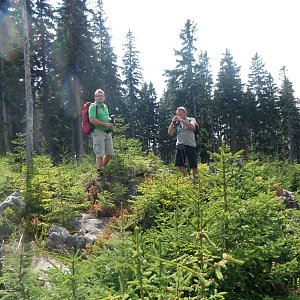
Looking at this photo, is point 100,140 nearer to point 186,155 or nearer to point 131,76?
point 186,155

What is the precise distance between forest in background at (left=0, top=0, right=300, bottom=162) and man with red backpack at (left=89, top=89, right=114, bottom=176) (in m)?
1.54

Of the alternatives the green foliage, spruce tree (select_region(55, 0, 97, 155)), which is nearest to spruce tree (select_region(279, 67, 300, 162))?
spruce tree (select_region(55, 0, 97, 155))

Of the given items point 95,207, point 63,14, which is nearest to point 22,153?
point 95,207

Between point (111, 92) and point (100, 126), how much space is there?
85.3ft

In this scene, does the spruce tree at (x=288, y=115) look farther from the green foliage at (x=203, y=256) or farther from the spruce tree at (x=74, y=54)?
the green foliage at (x=203, y=256)

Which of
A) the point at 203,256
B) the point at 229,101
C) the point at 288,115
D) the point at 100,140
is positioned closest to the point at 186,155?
the point at 100,140

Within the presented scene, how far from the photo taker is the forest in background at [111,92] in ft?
74.0

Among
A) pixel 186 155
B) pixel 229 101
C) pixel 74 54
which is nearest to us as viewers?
pixel 186 155

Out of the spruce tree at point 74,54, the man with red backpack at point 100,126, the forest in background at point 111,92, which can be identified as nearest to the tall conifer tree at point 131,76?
the forest in background at point 111,92

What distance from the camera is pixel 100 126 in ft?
26.1

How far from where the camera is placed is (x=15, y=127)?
26.2 m

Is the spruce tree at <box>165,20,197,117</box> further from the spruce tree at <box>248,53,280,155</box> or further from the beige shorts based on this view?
the beige shorts

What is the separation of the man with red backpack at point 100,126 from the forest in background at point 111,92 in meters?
1.54

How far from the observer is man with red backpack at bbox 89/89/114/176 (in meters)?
7.73
